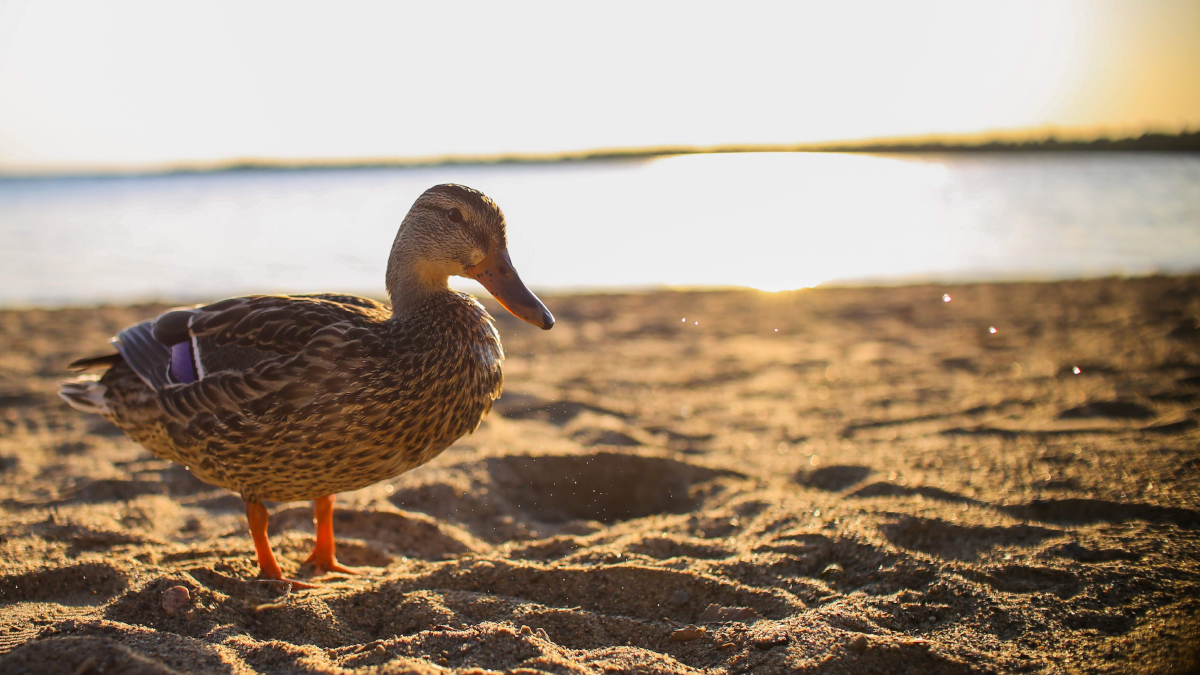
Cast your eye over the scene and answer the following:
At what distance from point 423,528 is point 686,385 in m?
3.01

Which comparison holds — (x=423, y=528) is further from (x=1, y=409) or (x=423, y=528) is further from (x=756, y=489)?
(x=1, y=409)

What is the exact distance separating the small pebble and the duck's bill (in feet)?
4.64

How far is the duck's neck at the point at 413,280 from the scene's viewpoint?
9.70ft

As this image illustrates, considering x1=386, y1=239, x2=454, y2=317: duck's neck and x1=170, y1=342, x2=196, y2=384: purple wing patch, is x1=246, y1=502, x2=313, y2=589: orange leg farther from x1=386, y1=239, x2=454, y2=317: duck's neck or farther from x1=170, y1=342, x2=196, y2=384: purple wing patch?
x1=386, y1=239, x2=454, y2=317: duck's neck

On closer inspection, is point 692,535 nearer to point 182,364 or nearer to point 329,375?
point 329,375

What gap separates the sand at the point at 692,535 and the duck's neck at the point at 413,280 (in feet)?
3.33

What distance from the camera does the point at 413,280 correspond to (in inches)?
117

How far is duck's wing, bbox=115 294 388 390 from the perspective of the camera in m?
2.77

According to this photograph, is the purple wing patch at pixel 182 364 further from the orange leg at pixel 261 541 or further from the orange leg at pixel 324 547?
the orange leg at pixel 324 547

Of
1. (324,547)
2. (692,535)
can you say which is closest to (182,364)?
(324,547)

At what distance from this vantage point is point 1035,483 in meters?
3.42

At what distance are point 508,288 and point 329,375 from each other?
71cm

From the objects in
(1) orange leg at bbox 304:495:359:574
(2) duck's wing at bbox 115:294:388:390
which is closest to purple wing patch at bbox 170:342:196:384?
(2) duck's wing at bbox 115:294:388:390

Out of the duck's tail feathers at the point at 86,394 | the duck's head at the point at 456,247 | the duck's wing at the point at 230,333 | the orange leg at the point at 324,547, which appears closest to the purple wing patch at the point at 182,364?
the duck's wing at the point at 230,333
